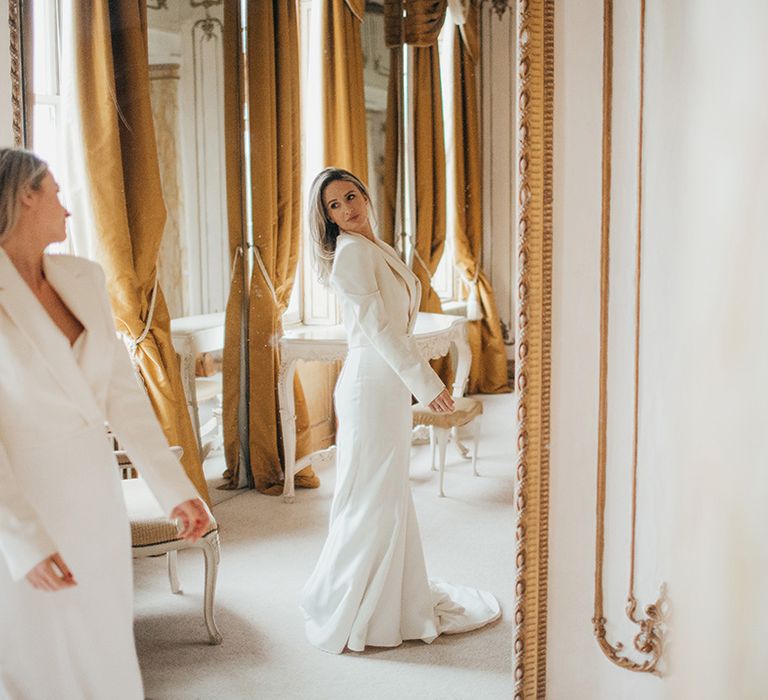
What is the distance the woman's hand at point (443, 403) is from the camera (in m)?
2.38

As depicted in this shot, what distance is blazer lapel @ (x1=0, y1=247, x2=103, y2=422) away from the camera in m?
1.59

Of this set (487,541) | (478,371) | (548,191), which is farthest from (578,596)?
(548,191)

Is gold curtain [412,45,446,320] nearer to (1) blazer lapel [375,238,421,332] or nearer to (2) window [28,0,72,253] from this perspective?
(1) blazer lapel [375,238,421,332]

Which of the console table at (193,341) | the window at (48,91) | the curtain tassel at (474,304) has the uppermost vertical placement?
the window at (48,91)

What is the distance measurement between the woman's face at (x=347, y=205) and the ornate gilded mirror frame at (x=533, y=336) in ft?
1.60

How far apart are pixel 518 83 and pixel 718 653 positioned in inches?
46.9

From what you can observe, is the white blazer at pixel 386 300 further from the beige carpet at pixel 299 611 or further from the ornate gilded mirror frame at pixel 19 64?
the ornate gilded mirror frame at pixel 19 64

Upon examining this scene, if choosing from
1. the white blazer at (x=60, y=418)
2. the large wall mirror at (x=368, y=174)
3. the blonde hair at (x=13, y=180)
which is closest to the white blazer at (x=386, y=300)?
the large wall mirror at (x=368, y=174)

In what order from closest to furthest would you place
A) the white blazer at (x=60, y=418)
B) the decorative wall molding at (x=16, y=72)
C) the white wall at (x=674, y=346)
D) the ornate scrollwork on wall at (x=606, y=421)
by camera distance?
the white wall at (x=674, y=346) → the white blazer at (x=60, y=418) → the ornate scrollwork on wall at (x=606, y=421) → the decorative wall molding at (x=16, y=72)

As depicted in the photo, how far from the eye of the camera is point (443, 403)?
2402mm

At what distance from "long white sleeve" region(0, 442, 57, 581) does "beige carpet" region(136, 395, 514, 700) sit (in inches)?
31.3

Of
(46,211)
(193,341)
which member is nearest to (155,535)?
(193,341)

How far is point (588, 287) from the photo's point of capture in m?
2.06

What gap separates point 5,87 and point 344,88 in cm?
85
